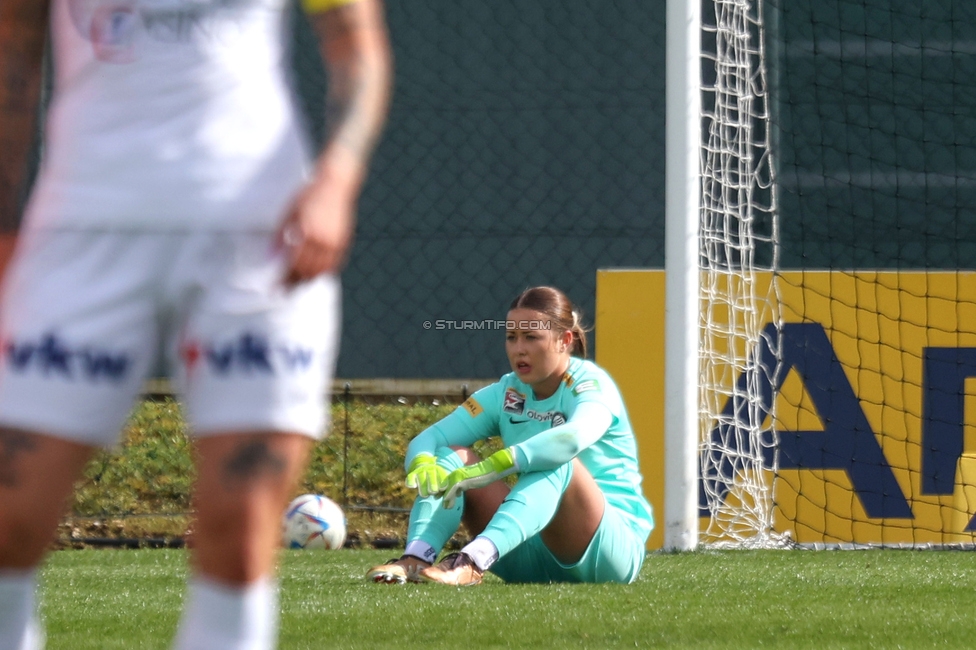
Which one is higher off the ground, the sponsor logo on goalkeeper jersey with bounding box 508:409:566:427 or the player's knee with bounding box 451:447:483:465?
the sponsor logo on goalkeeper jersey with bounding box 508:409:566:427

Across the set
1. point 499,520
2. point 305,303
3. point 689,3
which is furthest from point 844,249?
point 305,303

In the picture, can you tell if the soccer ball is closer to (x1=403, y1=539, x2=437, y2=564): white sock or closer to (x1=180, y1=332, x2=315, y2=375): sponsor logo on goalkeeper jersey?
(x1=403, y1=539, x2=437, y2=564): white sock

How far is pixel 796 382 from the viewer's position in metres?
5.96

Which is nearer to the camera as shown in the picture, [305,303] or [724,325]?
[305,303]

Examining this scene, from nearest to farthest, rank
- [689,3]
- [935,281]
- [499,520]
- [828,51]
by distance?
[499,520] → [689,3] → [935,281] → [828,51]

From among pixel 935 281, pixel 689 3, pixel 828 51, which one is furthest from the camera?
pixel 828 51

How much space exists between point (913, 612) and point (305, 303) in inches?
99.1

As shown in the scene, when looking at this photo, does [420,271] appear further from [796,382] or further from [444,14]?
[796,382]

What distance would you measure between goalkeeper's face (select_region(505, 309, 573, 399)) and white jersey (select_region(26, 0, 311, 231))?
2.59 metres

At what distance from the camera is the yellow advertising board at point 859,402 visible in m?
5.91

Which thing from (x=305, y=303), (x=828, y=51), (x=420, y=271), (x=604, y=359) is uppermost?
(x=828, y=51)

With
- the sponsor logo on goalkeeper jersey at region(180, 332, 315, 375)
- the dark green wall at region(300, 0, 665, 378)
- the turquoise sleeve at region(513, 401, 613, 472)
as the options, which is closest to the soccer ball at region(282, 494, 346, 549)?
the turquoise sleeve at region(513, 401, 613, 472)

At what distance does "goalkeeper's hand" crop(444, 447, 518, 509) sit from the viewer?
4.03 meters

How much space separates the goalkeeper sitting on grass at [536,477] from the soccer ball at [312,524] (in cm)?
154
